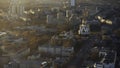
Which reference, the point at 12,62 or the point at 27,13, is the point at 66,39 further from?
the point at 27,13

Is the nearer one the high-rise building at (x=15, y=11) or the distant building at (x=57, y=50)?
the distant building at (x=57, y=50)

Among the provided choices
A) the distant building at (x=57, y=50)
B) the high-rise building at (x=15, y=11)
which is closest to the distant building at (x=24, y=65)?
the distant building at (x=57, y=50)

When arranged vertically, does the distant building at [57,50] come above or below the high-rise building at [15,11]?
below

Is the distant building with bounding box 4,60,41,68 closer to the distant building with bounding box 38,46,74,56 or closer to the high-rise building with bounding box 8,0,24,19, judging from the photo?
the distant building with bounding box 38,46,74,56

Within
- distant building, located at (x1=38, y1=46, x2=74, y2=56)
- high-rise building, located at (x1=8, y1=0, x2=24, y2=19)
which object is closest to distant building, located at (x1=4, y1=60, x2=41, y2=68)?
distant building, located at (x1=38, y1=46, x2=74, y2=56)

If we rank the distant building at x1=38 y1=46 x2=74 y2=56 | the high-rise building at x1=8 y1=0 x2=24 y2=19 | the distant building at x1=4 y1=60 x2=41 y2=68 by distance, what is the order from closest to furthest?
the distant building at x1=4 y1=60 x2=41 y2=68 < the distant building at x1=38 y1=46 x2=74 y2=56 < the high-rise building at x1=8 y1=0 x2=24 y2=19

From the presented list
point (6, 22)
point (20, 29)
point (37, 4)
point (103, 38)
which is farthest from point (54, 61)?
point (37, 4)

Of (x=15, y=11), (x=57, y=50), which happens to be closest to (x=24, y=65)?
(x=57, y=50)

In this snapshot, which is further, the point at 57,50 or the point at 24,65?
the point at 57,50

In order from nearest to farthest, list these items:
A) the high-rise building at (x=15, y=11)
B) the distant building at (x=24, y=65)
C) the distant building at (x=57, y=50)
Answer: the distant building at (x=24, y=65) < the distant building at (x=57, y=50) < the high-rise building at (x=15, y=11)

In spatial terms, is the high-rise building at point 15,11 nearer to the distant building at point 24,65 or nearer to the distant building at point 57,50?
the distant building at point 57,50

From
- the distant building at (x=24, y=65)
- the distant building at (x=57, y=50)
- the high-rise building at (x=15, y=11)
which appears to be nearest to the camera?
the distant building at (x=24, y=65)

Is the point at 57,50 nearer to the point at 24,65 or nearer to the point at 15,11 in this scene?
the point at 24,65
